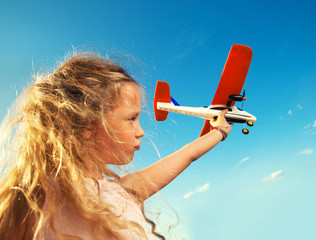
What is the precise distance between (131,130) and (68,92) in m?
0.36

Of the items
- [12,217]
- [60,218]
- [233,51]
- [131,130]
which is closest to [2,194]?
[12,217]

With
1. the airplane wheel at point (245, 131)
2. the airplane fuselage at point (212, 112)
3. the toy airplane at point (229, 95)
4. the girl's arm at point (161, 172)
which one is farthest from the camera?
the airplane wheel at point (245, 131)

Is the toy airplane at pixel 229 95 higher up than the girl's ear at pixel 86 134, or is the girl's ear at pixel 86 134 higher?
the toy airplane at pixel 229 95

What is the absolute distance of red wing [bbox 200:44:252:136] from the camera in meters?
5.91

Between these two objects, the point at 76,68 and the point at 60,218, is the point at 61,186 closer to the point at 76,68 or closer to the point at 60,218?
the point at 60,218

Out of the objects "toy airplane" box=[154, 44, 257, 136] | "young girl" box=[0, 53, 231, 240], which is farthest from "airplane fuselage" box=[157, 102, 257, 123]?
"young girl" box=[0, 53, 231, 240]

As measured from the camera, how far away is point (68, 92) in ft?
3.00

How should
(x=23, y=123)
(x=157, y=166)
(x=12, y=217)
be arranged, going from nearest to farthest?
(x=12, y=217) → (x=23, y=123) → (x=157, y=166)

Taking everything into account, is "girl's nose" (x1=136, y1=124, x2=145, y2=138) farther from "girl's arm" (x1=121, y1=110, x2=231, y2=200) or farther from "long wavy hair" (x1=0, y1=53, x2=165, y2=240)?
"girl's arm" (x1=121, y1=110, x2=231, y2=200)

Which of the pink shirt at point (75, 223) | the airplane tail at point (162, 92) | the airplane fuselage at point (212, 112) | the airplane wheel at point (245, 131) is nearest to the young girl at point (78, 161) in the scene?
the pink shirt at point (75, 223)

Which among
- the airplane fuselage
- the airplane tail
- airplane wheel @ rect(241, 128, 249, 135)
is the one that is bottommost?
airplane wheel @ rect(241, 128, 249, 135)

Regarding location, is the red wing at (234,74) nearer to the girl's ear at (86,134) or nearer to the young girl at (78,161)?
the young girl at (78,161)

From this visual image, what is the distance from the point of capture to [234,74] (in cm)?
633

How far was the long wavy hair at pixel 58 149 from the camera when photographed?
67 cm
